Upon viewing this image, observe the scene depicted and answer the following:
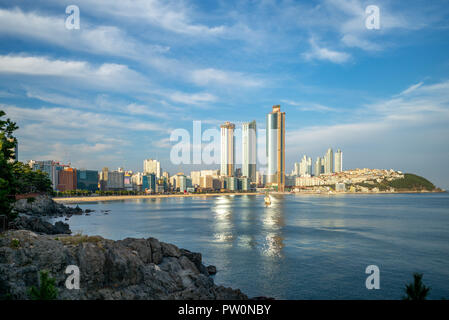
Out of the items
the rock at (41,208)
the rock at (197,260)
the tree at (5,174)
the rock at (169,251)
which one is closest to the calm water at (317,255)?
the rock at (197,260)

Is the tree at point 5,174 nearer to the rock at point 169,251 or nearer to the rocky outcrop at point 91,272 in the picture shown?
the rocky outcrop at point 91,272

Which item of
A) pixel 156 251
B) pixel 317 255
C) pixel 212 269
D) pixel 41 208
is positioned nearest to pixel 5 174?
pixel 156 251

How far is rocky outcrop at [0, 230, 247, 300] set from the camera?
56.6ft

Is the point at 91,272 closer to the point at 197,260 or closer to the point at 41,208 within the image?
the point at 197,260

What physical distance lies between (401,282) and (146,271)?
71.2 feet

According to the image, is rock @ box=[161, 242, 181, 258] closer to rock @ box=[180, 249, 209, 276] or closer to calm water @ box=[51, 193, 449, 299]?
rock @ box=[180, 249, 209, 276]

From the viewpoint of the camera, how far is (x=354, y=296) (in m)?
23.3

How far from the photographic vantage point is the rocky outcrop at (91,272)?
17237 mm

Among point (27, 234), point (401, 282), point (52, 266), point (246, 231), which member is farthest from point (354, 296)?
point (246, 231)

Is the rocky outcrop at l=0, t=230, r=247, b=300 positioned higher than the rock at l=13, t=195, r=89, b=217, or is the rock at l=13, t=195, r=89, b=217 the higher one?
the rocky outcrop at l=0, t=230, r=247, b=300

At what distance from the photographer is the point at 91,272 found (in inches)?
730

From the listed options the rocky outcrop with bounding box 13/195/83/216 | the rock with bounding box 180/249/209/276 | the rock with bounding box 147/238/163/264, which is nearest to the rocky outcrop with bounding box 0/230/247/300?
the rock with bounding box 147/238/163/264
